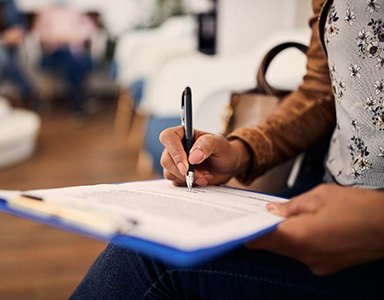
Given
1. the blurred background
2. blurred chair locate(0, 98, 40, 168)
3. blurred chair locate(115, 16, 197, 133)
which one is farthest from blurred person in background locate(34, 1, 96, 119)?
blurred chair locate(0, 98, 40, 168)

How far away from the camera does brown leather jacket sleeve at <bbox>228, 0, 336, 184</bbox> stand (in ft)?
2.65

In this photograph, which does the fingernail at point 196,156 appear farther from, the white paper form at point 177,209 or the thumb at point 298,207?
the thumb at point 298,207

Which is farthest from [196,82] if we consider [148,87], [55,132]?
[55,132]

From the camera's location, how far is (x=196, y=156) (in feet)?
2.15

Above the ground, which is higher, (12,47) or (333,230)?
(333,230)

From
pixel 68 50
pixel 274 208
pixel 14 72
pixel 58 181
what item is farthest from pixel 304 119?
pixel 14 72

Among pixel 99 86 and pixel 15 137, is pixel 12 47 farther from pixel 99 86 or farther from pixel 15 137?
pixel 15 137

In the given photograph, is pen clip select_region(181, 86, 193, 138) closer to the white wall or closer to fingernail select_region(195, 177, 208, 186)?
fingernail select_region(195, 177, 208, 186)

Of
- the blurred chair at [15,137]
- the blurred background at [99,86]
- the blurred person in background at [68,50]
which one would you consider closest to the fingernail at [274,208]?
the blurred background at [99,86]

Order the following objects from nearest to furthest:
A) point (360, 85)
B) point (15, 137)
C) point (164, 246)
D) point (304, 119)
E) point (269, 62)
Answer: point (164, 246) → point (360, 85) → point (304, 119) → point (269, 62) → point (15, 137)

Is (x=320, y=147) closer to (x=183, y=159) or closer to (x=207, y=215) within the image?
(x=183, y=159)

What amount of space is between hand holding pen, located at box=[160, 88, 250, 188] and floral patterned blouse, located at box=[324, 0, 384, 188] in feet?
0.50

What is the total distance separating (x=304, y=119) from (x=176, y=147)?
26 cm

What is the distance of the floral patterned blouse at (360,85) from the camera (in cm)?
64
